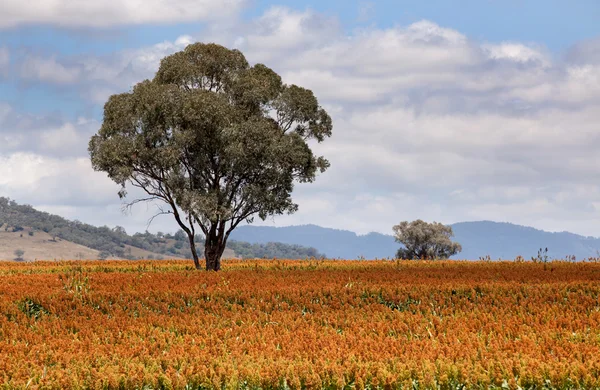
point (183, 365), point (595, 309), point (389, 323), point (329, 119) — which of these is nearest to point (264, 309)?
point (389, 323)

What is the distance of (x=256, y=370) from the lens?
11531mm

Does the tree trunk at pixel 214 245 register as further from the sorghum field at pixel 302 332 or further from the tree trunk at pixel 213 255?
the sorghum field at pixel 302 332

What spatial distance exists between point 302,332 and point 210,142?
22.0 metres

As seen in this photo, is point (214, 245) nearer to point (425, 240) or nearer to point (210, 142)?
point (210, 142)

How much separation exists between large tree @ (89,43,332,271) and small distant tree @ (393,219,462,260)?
57254 millimetres

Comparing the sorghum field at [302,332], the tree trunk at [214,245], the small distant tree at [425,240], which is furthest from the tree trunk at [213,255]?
the small distant tree at [425,240]

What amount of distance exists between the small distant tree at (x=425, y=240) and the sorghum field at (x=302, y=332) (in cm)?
6537

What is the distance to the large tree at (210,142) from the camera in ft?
116

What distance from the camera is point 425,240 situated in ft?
309

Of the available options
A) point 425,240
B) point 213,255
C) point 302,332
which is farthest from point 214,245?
point 425,240

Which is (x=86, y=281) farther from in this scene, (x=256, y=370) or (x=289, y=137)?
(x=256, y=370)

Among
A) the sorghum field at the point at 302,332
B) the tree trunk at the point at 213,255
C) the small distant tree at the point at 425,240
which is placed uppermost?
the small distant tree at the point at 425,240

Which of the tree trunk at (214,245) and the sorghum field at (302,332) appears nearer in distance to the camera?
the sorghum field at (302,332)

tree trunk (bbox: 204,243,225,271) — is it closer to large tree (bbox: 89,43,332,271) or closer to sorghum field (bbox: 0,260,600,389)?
large tree (bbox: 89,43,332,271)
